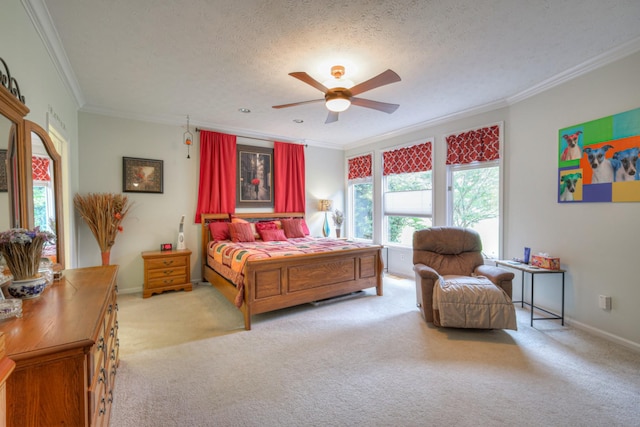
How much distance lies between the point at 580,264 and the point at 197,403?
374cm

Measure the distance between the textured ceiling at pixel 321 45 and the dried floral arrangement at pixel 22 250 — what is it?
168 cm

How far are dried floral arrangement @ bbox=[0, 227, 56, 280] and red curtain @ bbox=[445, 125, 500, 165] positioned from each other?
4.54 metres

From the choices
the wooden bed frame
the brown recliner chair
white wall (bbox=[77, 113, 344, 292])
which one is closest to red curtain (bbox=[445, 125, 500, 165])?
the brown recliner chair

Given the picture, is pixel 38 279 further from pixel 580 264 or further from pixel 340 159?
pixel 340 159

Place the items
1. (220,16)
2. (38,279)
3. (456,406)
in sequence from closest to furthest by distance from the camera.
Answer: (38,279) < (456,406) < (220,16)

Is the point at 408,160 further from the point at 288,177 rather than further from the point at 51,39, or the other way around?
the point at 51,39

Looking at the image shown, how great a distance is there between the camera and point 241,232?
4.50 m

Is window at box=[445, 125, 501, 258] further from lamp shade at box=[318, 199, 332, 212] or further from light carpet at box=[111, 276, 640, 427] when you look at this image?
lamp shade at box=[318, 199, 332, 212]

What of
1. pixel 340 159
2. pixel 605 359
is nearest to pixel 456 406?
pixel 605 359

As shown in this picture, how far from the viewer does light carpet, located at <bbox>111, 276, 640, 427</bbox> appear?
1735mm

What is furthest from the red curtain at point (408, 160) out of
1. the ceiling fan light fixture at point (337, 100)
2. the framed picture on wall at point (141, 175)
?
the framed picture on wall at point (141, 175)

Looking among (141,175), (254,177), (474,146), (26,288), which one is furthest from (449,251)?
(141,175)

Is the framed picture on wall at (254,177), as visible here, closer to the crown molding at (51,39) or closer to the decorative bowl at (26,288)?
the crown molding at (51,39)

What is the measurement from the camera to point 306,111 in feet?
13.5
